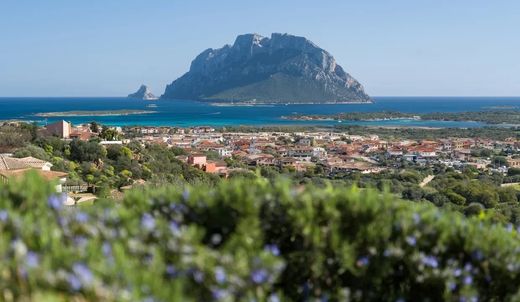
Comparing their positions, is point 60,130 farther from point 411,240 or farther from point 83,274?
point 83,274

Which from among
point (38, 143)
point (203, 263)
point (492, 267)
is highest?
point (203, 263)

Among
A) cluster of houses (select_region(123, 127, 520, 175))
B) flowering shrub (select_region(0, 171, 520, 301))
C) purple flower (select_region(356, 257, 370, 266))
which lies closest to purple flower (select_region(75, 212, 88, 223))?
flowering shrub (select_region(0, 171, 520, 301))

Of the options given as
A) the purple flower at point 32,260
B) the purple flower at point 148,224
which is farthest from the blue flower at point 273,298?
the purple flower at point 32,260

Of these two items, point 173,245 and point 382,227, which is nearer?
point 173,245

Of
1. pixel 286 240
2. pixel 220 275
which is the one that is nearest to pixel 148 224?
pixel 220 275

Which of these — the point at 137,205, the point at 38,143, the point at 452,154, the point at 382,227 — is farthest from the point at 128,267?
the point at 452,154

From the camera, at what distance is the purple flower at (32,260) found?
174 cm

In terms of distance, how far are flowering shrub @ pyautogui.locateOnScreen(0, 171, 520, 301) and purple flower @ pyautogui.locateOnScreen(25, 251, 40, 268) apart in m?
0.18

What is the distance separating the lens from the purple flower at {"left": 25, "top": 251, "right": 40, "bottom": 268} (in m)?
1.74

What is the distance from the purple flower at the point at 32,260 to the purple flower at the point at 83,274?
12 cm

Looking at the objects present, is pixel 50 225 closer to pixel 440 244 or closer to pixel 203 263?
pixel 203 263

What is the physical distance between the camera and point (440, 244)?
2580 millimetres

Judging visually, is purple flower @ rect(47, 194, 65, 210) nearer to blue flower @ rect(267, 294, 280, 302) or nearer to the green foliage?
blue flower @ rect(267, 294, 280, 302)

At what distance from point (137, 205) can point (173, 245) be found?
22.3 inches
